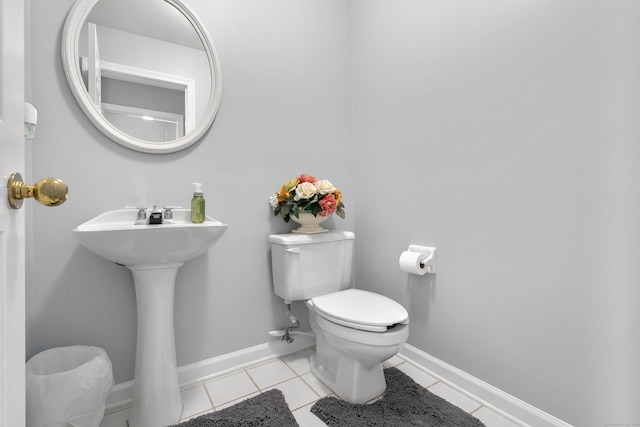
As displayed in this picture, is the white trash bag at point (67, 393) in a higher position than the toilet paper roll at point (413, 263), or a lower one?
lower

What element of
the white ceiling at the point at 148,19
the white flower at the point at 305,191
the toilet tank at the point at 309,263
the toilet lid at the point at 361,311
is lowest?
the toilet lid at the point at 361,311

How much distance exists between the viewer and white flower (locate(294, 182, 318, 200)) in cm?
155

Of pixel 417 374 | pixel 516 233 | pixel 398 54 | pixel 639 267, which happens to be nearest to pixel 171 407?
pixel 417 374

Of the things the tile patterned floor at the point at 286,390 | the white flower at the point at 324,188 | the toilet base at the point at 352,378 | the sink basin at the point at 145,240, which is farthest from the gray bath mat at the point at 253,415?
the white flower at the point at 324,188

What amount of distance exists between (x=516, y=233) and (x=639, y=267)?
1.18ft

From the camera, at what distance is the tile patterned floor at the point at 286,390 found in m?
1.24

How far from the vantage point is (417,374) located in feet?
5.06

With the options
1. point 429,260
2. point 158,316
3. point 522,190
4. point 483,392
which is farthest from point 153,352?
point 522,190

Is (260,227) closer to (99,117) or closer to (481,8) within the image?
(99,117)

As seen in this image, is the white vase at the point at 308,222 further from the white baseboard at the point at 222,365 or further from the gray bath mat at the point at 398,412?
the gray bath mat at the point at 398,412

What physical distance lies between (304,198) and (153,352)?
0.94m

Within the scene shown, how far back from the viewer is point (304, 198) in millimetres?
1559

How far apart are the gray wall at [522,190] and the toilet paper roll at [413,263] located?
0.09m

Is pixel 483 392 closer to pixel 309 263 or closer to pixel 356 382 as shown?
pixel 356 382
